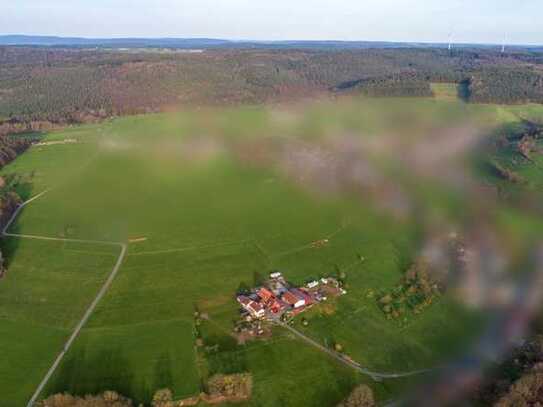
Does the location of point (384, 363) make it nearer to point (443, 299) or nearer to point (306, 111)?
point (443, 299)

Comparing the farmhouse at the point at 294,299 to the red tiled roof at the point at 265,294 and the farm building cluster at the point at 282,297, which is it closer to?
the farm building cluster at the point at 282,297

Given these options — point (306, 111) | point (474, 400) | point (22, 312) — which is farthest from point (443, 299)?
point (306, 111)

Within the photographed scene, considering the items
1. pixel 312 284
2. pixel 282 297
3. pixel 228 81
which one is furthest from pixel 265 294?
pixel 228 81

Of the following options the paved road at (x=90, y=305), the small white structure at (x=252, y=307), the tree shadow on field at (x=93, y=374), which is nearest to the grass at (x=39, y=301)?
the paved road at (x=90, y=305)

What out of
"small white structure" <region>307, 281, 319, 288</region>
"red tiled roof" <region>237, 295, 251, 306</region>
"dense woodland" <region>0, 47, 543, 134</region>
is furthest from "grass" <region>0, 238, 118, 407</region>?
"dense woodland" <region>0, 47, 543, 134</region>

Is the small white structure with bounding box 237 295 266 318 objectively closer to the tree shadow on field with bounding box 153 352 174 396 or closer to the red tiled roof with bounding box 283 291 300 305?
the red tiled roof with bounding box 283 291 300 305

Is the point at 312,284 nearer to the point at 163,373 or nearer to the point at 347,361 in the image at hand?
the point at 347,361
